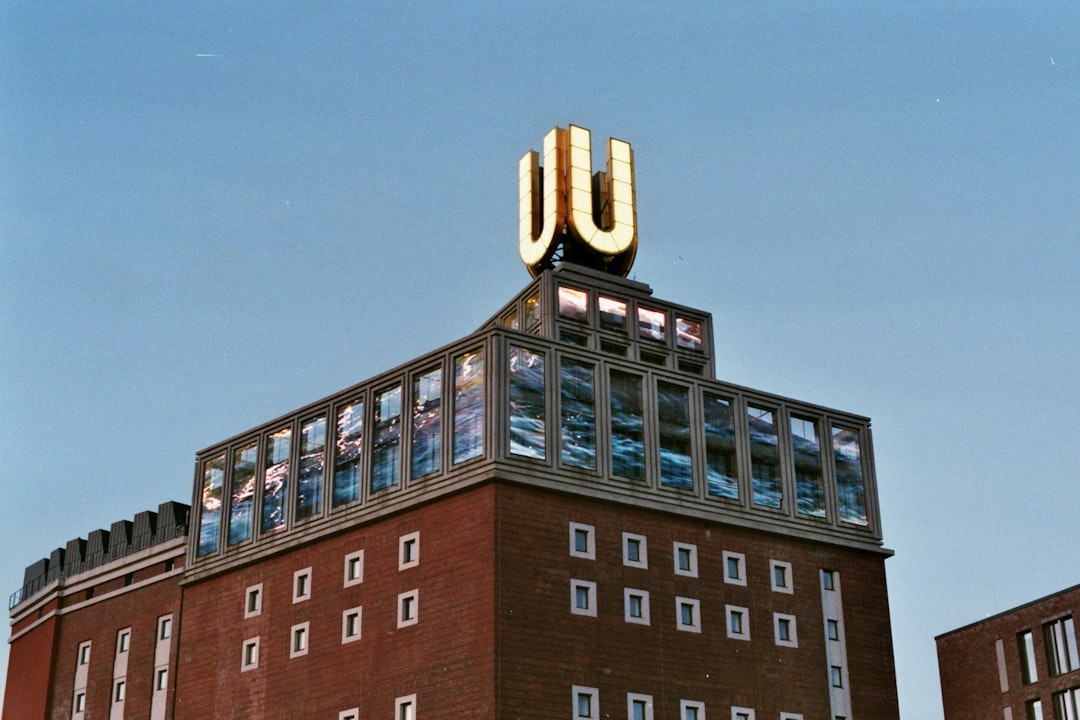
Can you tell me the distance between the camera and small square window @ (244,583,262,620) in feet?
261

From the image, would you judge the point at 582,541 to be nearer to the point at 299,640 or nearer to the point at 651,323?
the point at 299,640

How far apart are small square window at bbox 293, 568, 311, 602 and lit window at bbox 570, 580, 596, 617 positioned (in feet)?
47.6

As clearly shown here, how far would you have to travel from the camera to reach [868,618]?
80438 mm

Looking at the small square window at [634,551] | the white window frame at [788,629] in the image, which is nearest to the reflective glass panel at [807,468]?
the white window frame at [788,629]

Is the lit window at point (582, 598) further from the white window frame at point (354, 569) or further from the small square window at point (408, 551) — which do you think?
the white window frame at point (354, 569)

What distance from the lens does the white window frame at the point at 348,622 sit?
73.4m

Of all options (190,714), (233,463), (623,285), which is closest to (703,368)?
(623,285)

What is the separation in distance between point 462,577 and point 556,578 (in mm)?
4305

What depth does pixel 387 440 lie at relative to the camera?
251ft

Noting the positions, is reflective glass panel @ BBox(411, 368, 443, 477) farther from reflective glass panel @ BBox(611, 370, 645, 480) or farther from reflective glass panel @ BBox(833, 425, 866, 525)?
reflective glass panel @ BBox(833, 425, 866, 525)

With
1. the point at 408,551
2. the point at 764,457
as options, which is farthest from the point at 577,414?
the point at 764,457

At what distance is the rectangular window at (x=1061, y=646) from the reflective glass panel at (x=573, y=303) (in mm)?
29216

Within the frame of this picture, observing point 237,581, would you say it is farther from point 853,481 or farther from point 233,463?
point 853,481

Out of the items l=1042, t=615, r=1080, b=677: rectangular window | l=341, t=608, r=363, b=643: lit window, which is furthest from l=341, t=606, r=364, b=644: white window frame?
l=1042, t=615, r=1080, b=677: rectangular window
